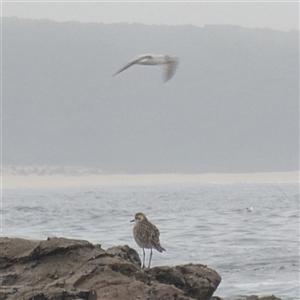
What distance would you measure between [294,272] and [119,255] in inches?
380

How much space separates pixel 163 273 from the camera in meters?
10.4

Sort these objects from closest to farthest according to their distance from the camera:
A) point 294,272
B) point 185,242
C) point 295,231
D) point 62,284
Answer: point 62,284 < point 294,272 < point 185,242 < point 295,231

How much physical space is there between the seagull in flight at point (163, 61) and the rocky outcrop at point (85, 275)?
4638mm

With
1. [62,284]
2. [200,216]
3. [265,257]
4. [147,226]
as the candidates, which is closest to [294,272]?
[265,257]

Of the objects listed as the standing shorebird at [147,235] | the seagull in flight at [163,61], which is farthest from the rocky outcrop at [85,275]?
the seagull in flight at [163,61]

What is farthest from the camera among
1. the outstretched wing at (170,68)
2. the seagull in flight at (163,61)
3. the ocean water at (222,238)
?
the ocean water at (222,238)

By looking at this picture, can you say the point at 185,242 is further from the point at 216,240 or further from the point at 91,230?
the point at 91,230

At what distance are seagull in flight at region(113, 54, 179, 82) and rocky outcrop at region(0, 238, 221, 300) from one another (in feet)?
15.2

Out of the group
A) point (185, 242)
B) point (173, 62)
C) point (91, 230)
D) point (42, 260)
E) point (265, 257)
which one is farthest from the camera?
point (91, 230)

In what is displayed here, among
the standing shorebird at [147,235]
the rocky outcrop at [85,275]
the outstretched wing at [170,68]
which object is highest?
the outstretched wing at [170,68]

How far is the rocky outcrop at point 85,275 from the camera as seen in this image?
940 centimetres

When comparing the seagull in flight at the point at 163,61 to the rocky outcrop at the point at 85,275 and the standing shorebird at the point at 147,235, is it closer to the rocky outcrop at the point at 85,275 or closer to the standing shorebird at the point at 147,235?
the standing shorebird at the point at 147,235

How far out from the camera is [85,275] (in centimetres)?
971

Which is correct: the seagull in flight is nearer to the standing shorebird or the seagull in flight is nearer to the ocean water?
the standing shorebird
